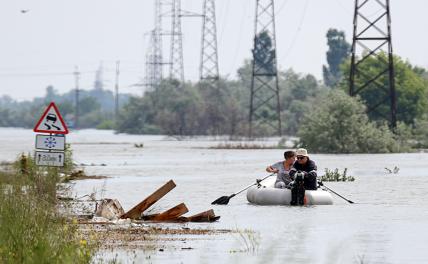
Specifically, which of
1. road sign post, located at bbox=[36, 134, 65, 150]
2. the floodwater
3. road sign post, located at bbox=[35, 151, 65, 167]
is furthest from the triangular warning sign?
the floodwater

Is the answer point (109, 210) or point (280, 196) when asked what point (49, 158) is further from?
point (280, 196)

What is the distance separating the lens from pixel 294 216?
32.9 metres

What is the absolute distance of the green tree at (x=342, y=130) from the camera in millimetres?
83250

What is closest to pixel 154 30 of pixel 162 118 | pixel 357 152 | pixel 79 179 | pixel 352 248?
pixel 162 118

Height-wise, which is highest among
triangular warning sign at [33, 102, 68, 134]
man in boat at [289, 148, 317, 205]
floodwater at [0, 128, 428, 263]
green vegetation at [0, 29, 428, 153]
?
green vegetation at [0, 29, 428, 153]

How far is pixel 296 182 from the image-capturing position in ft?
115

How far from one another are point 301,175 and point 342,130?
50.0m

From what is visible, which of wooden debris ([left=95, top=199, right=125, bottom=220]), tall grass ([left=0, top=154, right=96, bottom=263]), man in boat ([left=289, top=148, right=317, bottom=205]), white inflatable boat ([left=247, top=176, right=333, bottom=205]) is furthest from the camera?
white inflatable boat ([left=247, top=176, right=333, bottom=205])

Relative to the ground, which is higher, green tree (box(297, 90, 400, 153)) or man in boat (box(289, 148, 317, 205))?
green tree (box(297, 90, 400, 153))

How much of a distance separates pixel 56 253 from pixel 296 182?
60.8 ft

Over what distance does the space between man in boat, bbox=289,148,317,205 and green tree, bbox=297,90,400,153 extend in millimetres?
47415

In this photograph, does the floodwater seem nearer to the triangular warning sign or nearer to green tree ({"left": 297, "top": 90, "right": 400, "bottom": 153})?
the triangular warning sign

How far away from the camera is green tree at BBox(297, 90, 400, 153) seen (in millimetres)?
83250

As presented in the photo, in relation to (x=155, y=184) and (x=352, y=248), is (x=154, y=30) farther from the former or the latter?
(x=352, y=248)
